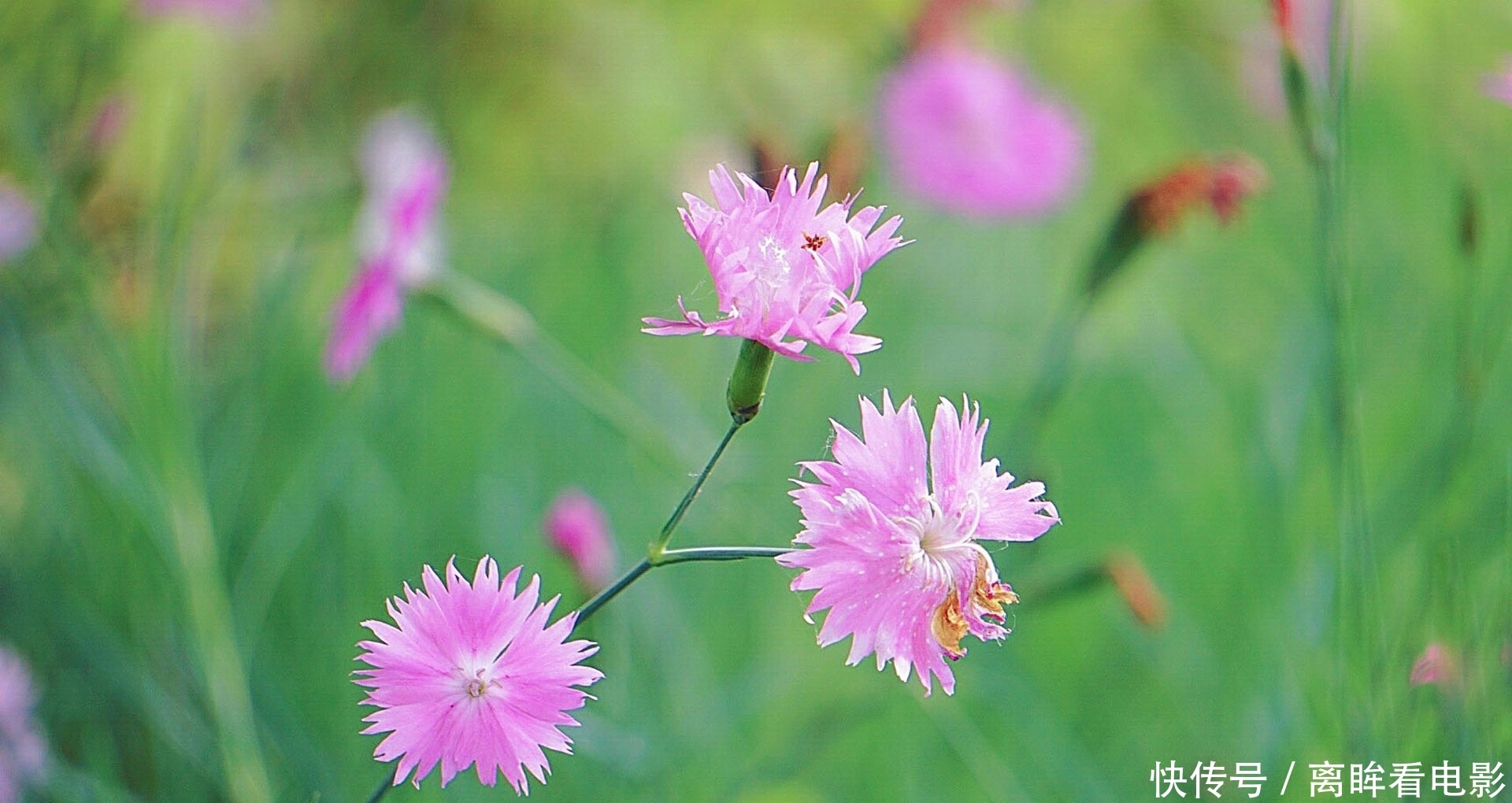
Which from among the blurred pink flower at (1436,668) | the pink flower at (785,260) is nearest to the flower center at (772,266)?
the pink flower at (785,260)

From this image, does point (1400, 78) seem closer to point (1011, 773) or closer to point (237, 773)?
point (1011, 773)

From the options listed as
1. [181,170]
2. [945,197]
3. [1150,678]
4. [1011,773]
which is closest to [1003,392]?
[945,197]

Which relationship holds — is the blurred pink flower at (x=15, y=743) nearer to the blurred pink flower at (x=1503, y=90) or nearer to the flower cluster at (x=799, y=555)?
the flower cluster at (x=799, y=555)

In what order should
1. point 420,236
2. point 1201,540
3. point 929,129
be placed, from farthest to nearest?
point 929,129 → point 1201,540 → point 420,236

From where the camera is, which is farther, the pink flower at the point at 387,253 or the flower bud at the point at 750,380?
the pink flower at the point at 387,253

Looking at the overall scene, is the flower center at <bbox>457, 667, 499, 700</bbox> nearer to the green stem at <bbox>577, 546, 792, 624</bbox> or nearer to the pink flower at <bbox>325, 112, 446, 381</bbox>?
the green stem at <bbox>577, 546, 792, 624</bbox>

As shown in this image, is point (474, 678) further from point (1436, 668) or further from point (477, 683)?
point (1436, 668)
